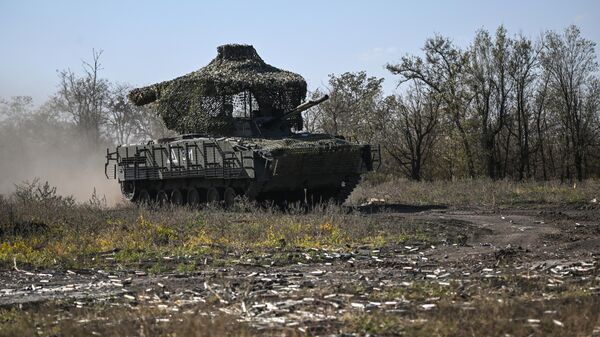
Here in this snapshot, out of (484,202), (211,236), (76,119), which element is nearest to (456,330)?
(211,236)

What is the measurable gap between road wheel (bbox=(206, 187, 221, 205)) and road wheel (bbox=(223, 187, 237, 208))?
0.82 feet

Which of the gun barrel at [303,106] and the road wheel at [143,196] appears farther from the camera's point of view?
the road wheel at [143,196]

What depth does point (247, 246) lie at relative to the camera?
48.6 feet

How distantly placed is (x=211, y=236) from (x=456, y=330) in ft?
30.5

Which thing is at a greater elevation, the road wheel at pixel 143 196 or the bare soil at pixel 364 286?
the road wheel at pixel 143 196

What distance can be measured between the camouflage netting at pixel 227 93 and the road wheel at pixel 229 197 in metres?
2.25

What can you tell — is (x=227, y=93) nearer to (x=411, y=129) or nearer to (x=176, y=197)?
(x=176, y=197)

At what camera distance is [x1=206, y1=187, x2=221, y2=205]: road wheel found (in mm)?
25469

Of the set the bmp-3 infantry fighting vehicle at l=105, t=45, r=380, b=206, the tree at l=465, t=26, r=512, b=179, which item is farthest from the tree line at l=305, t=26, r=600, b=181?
the bmp-3 infantry fighting vehicle at l=105, t=45, r=380, b=206

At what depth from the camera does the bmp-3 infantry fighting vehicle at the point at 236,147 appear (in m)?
23.8

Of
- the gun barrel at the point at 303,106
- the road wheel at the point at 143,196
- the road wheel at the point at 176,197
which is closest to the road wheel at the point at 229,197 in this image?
the road wheel at the point at 176,197

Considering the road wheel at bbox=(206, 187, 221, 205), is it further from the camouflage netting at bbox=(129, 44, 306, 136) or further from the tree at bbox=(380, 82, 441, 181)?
the tree at bbox=(380, 82, 441, 181)

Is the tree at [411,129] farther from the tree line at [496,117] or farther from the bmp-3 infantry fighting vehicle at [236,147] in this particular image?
the bmp-3 infantry fighting vehicle at [236,147]

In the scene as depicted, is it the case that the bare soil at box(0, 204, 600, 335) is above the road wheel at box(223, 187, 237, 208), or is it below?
below
